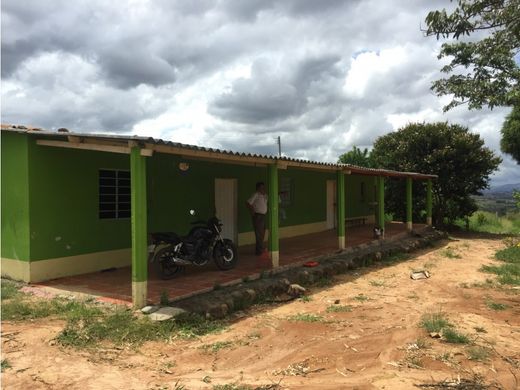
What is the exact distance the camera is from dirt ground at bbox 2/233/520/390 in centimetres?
446

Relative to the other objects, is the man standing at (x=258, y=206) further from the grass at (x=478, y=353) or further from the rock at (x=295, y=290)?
the grass at (x=478, y=353)

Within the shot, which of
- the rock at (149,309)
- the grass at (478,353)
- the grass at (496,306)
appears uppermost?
the rock at (149,309)

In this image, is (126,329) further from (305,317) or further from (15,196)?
(15,196)

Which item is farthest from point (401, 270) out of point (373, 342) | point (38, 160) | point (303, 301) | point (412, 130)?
point (412, 130)

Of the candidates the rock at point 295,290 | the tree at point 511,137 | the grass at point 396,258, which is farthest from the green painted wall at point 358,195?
the rock at point 295,290

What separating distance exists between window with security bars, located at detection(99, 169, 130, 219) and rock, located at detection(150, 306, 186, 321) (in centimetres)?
330

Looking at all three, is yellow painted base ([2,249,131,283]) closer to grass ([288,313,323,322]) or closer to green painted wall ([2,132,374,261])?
green painted wall ([2,132,374,261])

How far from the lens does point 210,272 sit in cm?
867

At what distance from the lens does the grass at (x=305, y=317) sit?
21.7 feet

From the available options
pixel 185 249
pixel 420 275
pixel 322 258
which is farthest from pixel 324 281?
pixel 185 249

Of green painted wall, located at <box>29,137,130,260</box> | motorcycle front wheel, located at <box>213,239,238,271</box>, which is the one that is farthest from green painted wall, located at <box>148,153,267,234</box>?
motorcycle front wheel, located at <box>213,239,238,271</box>

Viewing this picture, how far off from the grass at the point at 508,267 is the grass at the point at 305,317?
198 inches

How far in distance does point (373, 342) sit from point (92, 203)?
5653 mm

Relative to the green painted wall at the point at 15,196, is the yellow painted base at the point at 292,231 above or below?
below
